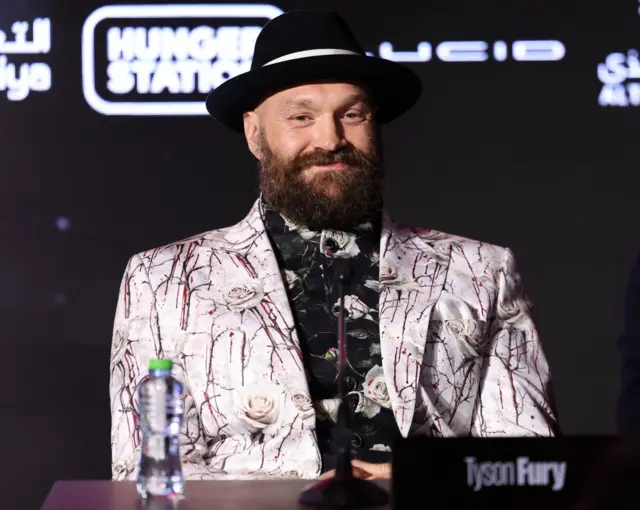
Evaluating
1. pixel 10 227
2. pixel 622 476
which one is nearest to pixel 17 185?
pixel 10 227

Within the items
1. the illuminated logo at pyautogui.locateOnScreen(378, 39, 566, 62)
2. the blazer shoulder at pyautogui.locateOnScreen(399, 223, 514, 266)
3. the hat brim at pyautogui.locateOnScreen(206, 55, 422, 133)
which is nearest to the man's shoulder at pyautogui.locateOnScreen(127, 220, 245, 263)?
the hat brim at pyautogui.locateOnScreen(206, 55, 422, 133)

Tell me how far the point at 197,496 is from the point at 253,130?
1.33m

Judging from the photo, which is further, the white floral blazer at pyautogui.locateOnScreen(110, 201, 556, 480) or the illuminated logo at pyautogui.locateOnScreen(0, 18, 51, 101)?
the illuminated logo at pyautogui.locateOnScreen(0, 18, 51, 101)

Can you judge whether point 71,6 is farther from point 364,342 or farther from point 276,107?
point 364,342

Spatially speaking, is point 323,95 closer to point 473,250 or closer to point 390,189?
point 473,250

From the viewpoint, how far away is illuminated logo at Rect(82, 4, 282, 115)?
3645mm

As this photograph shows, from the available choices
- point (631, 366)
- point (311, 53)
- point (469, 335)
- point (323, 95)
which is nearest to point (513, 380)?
point (469, 335)

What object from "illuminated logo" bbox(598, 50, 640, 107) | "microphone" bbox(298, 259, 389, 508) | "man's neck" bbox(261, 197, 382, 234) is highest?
"illuminated logo" bbox(598, 50, 640, 107)

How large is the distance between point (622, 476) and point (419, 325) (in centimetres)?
123

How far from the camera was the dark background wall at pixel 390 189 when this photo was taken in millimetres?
3650

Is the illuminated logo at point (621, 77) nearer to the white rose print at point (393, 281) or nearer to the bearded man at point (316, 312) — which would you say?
the bearded man at point (316, 312)

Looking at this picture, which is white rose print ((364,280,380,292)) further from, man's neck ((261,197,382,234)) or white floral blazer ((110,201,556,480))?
A: man's neck ((261,197,382,234))

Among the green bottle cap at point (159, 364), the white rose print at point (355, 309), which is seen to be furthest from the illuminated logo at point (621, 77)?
the green bottle cap at point (159, 364)

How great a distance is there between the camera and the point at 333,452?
2369 millimetres
